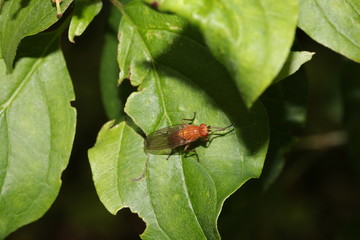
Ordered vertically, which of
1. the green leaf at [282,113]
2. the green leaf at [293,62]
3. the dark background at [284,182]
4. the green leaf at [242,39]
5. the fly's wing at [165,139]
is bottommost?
the dark background at [284,182]

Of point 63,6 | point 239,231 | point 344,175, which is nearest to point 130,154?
point 63,6

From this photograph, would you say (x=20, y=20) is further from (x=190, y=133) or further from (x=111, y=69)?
(x=190, y=133)

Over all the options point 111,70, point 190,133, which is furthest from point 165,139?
point 111,70

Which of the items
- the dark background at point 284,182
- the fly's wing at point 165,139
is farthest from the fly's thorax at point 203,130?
the dark background at point 284,182

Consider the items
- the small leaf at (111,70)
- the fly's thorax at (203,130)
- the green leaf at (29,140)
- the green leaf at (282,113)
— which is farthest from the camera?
the small leaf at (111,70)

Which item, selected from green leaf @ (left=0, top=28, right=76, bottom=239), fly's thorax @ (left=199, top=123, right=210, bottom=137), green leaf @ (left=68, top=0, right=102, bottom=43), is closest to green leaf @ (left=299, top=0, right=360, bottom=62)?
fly's thorax @ (left=199, top=123, right=210, bottom=137)

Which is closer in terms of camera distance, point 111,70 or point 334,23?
point 334,23

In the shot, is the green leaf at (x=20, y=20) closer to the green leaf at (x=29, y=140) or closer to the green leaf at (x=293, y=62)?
the green leaf at (x=29, y=140)
